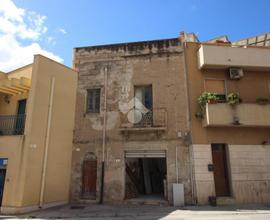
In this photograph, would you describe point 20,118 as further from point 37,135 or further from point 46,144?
point 46,144

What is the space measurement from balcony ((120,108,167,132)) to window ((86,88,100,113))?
1663 mm

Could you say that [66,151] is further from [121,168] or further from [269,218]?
[269,218]

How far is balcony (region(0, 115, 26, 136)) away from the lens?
38.9ft

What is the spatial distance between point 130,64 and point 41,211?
27.8 feet

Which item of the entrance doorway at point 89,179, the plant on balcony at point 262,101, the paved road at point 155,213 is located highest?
the plant on balcony at point 262,101

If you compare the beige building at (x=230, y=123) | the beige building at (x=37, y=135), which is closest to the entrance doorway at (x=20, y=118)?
the beige building at (x=37, y=135)

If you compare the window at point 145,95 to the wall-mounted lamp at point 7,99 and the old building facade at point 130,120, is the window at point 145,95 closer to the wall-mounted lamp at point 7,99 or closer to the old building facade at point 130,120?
the old building facade at point 130,120

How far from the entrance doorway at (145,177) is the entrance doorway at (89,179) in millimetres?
1691

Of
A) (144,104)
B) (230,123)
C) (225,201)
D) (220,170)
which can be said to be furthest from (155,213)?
(144,104)

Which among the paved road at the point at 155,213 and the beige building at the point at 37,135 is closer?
the paved road at the point at 155,213

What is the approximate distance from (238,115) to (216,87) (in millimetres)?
2055

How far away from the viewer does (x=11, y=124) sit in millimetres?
12258

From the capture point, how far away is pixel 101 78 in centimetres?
1366

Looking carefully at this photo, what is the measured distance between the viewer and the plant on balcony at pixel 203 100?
11718 mm
